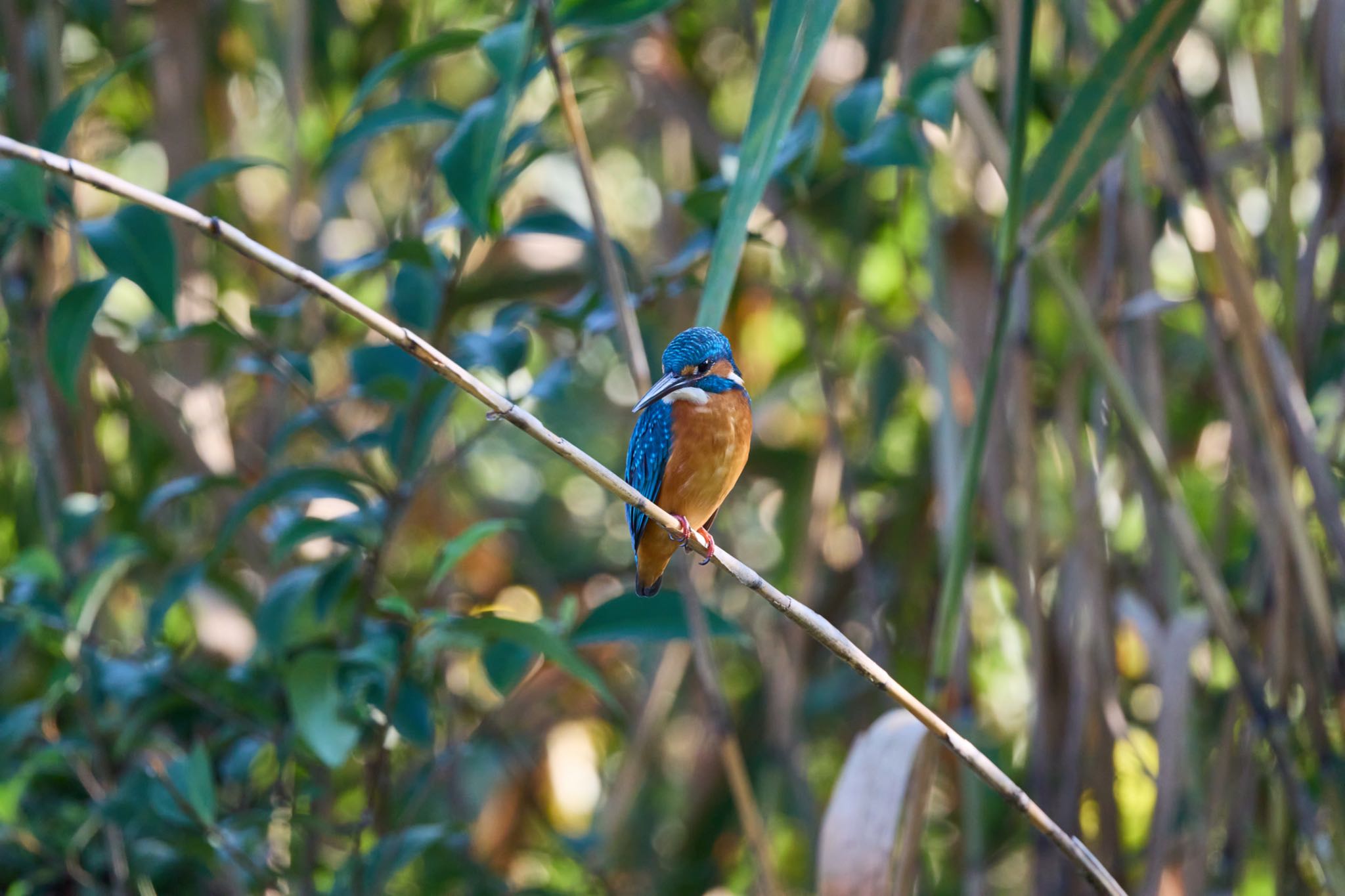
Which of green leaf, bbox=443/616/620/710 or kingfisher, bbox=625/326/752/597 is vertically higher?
kingfisher, bbox=625/326/752/597

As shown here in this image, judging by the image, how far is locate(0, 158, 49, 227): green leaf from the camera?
1.58 metres

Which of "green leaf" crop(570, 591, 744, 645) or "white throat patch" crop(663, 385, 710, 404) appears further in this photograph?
"green leaf" crop(570, 591, 744, 645)

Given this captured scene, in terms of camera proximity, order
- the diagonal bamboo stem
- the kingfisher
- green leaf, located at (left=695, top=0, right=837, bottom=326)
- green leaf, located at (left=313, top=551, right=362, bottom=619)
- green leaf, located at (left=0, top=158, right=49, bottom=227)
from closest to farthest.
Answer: the diagonal bamboo stem
green leaf, located at (left=695, top=0, right=837, bottom=326)
green leaf, located at (left=0, top=158, right=49, bottom=227)
the kingfisher
green leaf, located at (left=313, top=551, right=362, bottom=619)

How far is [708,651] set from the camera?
1840 mm

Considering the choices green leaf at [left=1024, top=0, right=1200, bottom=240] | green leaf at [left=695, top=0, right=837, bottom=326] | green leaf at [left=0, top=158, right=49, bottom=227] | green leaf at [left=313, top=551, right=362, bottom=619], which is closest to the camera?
green leaf at [left=695, top=0, right=837, bottom=326]

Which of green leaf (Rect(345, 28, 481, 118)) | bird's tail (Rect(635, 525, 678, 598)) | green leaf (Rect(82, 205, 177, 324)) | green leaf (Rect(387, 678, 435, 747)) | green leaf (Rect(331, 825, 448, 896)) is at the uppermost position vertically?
green leaf (Rect(345, 28, 481, 118))

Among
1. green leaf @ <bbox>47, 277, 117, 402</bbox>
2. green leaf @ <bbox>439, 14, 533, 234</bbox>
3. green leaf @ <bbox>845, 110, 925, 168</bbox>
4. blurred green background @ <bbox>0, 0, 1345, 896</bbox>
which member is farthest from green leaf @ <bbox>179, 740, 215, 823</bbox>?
green leaf @ <bbox>845, 110, 925, 168</bbox>

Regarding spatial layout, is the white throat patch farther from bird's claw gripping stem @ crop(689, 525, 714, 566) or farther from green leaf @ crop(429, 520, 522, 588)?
green leaf @ crop(429, 520, 522, 588)

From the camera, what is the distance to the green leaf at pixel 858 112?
1958 mm

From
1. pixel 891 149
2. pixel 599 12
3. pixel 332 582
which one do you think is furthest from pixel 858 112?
pixel 332 582

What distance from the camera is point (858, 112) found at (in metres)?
1.96

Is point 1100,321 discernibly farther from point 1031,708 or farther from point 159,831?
point 159,831

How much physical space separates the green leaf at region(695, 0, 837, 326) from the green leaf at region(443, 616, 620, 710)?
1.81 feet

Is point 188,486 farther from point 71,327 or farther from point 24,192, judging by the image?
point 24,192
